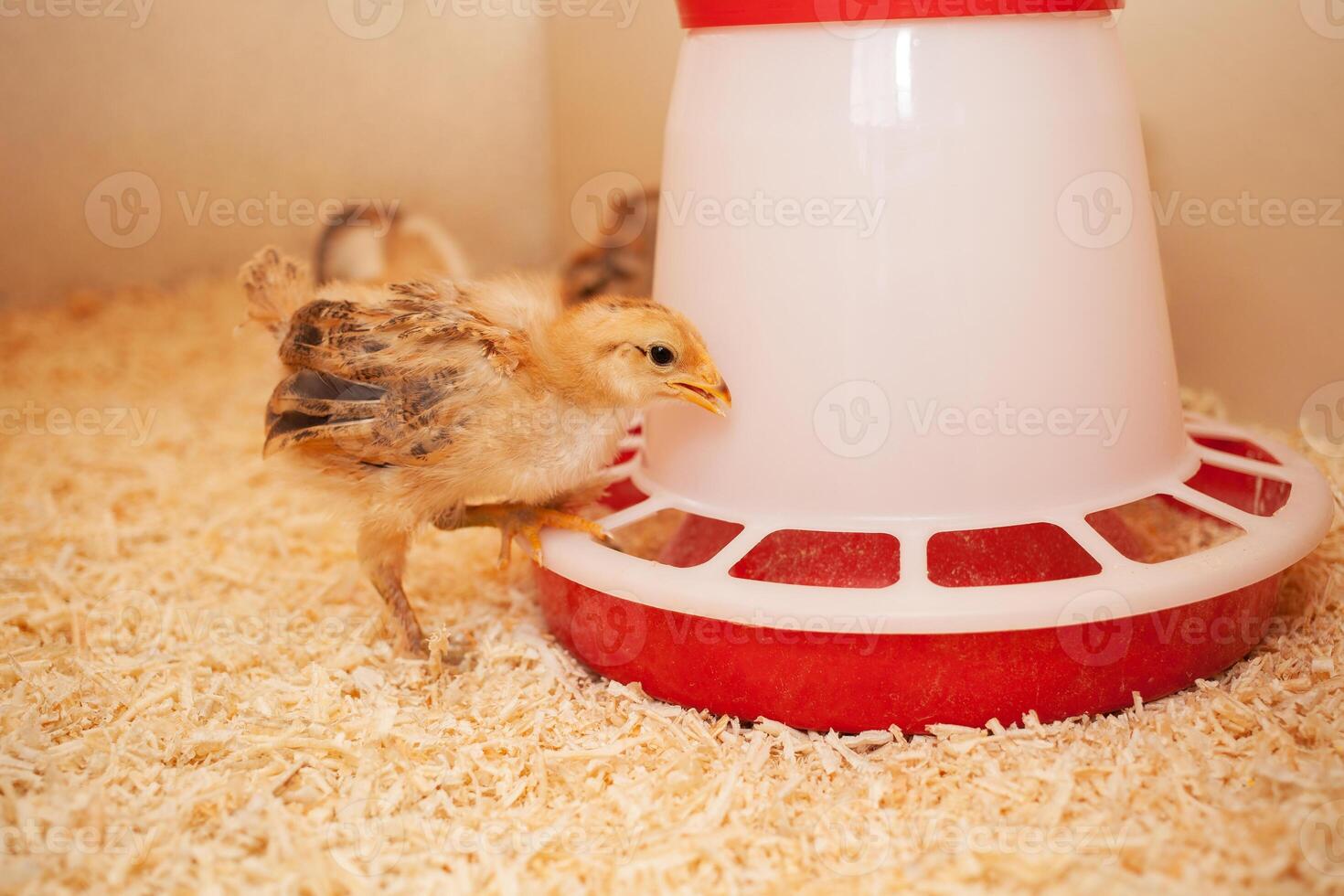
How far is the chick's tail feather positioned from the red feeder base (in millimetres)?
839

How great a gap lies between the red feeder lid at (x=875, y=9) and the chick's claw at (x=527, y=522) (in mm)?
816

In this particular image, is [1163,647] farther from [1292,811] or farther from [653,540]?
[653,540]

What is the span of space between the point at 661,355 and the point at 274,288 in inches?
30.7

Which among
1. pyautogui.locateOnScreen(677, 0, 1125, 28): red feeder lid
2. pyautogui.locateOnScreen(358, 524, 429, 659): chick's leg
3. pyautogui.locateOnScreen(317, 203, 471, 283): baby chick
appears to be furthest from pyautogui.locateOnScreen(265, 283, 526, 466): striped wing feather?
pyautogui.locateOnScreen(317, 203, 471, 283): baby chick

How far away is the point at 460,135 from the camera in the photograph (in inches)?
168

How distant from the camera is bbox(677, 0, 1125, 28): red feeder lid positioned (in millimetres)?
1523

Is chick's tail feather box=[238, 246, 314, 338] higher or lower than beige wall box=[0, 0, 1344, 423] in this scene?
lower

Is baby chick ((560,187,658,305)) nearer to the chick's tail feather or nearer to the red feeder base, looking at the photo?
the chick's tail feather

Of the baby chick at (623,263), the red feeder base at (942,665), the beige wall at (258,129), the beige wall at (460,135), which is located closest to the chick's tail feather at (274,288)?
the red feeder base at (942,665)

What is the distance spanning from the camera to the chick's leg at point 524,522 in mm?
1792

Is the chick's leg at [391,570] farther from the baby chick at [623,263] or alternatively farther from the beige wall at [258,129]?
the beige wall at [258,129]

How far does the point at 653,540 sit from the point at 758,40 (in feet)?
3.55

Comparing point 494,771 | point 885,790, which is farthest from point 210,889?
point 885,790

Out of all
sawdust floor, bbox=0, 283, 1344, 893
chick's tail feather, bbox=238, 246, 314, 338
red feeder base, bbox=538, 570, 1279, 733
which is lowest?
sawdust floor, bbox=0, 283, 1344, 893
